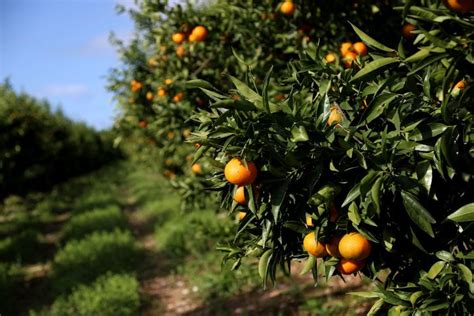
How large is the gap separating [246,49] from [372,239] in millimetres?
2355

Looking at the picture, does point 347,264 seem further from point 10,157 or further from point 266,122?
point 10,157

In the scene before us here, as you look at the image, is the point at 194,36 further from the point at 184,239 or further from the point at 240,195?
the point at 184,239

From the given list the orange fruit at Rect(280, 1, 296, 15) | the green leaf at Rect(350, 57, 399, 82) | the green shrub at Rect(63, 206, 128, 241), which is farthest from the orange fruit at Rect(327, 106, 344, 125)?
the green shrub at Rect(63, 206, 128, 241)

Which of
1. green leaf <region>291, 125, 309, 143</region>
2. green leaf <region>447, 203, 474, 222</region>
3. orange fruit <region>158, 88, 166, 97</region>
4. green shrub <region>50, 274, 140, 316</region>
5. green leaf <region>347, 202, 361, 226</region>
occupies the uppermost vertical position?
orange fruit <region>158, 88, 166, 97</region>

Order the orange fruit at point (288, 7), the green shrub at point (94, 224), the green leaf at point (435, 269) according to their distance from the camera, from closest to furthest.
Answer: the green leaf at point (435, 269) < the orange fruit at point (288, 7) < the green shrub at point (94, 224)

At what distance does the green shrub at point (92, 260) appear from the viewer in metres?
5.80

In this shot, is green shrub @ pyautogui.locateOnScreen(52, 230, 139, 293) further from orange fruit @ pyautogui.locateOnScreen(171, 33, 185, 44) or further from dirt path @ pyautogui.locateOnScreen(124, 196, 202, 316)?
orange fruit @ pyautogui.locateOnScreen(171, 33, 185, 44)

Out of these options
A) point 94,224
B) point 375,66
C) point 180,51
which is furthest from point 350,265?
point 94,224

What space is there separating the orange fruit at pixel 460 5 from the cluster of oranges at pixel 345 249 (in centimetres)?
72

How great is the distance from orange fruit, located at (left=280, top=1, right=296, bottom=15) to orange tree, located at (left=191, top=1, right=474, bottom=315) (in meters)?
1.37

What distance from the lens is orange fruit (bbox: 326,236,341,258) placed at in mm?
1522

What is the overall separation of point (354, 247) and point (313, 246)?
150mm

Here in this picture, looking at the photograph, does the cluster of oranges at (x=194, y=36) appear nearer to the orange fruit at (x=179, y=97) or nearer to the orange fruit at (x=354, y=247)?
the orange fruit at (x=179, y=97)

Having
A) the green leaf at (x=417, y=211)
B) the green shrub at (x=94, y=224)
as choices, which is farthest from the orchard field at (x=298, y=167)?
the green shrub at (x=94, y=224)
